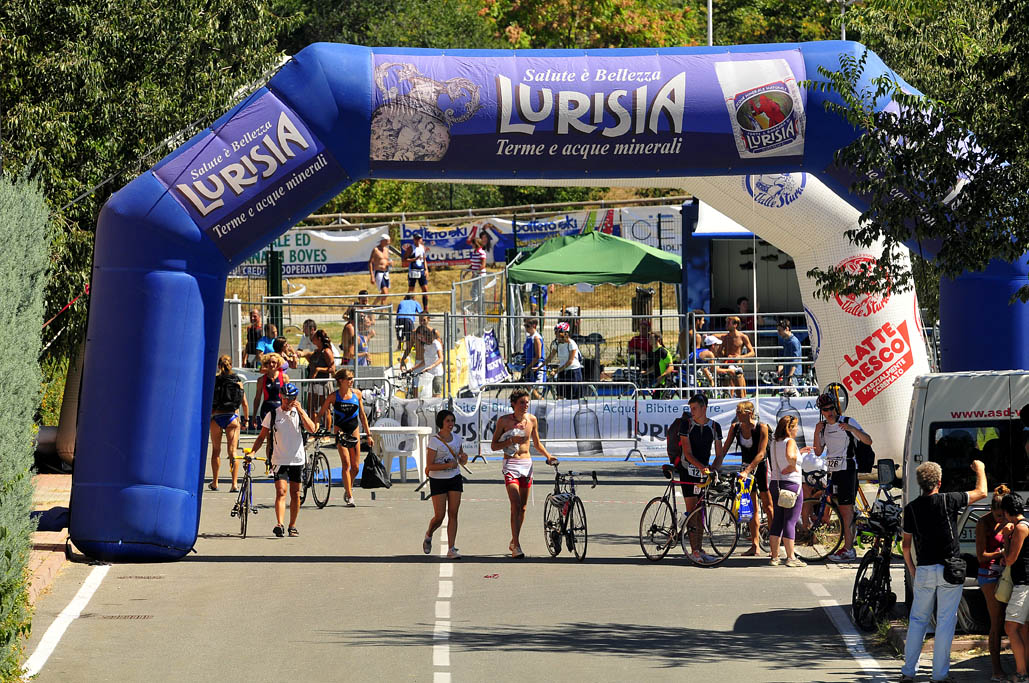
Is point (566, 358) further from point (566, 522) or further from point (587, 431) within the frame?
point (566, 522)

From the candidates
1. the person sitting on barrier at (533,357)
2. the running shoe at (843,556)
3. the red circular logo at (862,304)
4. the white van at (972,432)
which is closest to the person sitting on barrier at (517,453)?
the running shoe at (843,556)

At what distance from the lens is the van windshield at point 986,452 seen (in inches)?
424

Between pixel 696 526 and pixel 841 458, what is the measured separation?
5.49 ft

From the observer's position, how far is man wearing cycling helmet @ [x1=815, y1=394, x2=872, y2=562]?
14.5 meters

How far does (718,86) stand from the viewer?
1432 centimetres

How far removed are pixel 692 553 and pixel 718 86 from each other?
482cm

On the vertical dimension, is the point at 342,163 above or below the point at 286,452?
above

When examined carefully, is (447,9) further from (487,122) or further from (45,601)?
(45,601)

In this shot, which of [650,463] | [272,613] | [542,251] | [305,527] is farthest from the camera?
[542,251]

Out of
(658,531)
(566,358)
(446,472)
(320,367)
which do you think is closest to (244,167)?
(446,472)

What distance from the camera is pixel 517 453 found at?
1489cm

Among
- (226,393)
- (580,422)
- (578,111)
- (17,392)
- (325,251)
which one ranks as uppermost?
(325,251)

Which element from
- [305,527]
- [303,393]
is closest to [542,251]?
[303,393]

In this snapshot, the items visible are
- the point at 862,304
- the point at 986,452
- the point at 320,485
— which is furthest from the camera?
the point at 320,485
